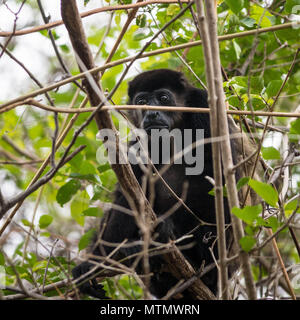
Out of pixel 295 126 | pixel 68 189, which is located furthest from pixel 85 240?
pixel 295 126

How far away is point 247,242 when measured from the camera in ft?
10.8

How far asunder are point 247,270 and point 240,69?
411 cm

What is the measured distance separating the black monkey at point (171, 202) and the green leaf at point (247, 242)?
4.65 feet

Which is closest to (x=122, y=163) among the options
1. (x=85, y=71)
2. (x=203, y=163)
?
(x=85, y=71)

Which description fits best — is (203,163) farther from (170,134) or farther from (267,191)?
(267,191)

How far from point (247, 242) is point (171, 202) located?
2.76 m

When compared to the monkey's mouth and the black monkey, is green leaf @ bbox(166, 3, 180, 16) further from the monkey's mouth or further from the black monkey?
the monkey's mouth

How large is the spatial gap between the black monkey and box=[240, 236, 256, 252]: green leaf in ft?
4.65

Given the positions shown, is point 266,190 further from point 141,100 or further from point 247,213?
point 141,100

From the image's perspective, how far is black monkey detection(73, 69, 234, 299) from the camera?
5.26 meters

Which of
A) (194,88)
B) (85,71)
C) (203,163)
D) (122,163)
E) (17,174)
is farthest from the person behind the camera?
(17,174)

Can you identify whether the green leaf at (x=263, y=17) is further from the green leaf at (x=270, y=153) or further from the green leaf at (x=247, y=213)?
the green leaf at (x=247, y=213)

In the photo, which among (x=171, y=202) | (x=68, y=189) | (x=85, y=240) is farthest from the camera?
(x=171, y=202)
